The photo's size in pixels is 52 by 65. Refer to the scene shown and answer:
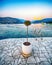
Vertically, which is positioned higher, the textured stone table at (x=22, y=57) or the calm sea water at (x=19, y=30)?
the calm sea water at (x=19, y=30)

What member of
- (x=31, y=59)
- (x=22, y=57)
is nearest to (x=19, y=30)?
(x=22, y=57)

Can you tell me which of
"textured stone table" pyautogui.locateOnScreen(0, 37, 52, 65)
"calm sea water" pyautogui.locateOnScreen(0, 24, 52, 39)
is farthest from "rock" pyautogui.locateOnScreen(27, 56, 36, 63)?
"calm sea water" pyautogui.locateOnScreen(0, 24, 52, 39)

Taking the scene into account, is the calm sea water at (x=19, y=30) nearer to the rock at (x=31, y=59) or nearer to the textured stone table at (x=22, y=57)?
the textured stone table at (x=22, y=57)

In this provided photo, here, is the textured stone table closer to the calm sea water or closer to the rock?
the rock

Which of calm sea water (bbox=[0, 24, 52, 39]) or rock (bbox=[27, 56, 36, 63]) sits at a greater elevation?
calm sea water (bbox=[0, 24, 52, 39])

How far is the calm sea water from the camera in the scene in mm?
4684

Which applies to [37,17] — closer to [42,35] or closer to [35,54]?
[42,35]

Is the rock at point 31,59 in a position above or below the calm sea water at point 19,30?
below

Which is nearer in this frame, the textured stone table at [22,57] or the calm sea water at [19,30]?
the textured stone table at [22,57]

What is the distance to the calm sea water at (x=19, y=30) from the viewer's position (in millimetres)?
4684

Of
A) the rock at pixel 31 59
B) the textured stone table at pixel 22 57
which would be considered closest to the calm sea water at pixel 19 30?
the textured stone table at pixel 22 57

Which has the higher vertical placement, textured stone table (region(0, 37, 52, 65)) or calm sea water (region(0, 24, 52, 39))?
calm sea water (region(0, 24, 52, 39))

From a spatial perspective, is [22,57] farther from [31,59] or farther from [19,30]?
[19,30]

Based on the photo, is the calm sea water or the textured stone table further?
the calm sea water
